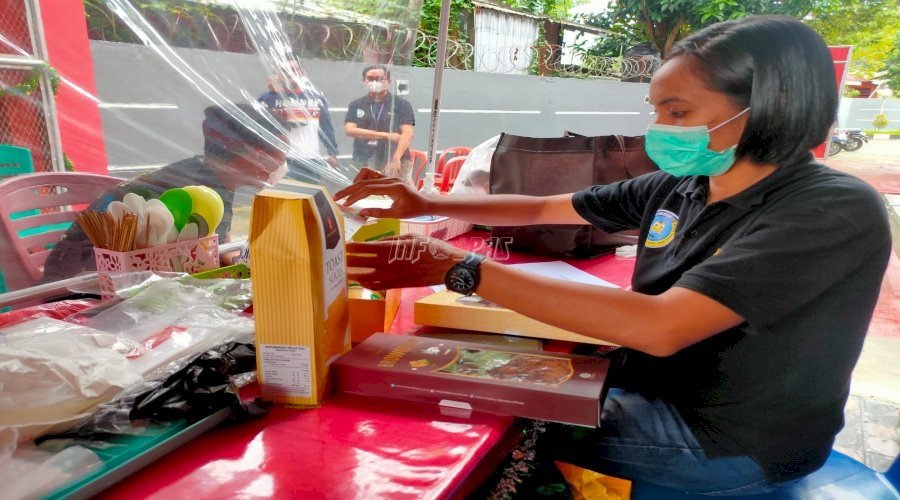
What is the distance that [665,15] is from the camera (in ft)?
30.2

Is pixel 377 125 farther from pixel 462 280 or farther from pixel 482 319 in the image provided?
pixel 462 280

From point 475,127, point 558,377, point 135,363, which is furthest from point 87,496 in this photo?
point 475,127

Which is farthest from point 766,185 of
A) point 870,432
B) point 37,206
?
point 870,432

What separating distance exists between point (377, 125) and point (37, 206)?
1.10 meters

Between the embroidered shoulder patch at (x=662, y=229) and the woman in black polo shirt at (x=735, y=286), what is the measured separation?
0.20ft

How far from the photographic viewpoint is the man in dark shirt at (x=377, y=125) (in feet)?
6.31

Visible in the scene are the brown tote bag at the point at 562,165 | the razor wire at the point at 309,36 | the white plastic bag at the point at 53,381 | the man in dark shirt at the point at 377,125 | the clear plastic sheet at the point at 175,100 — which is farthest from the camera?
the man in dark shirt at the point at 377,125

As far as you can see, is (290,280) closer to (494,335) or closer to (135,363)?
(135,363)

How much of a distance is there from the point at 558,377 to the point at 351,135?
1.36m

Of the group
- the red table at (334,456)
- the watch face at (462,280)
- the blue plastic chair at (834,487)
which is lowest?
the blue plastic chair at (834,487)

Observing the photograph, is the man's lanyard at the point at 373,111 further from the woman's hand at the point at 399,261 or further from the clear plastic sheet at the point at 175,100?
the woman's hand at the point at 399,261

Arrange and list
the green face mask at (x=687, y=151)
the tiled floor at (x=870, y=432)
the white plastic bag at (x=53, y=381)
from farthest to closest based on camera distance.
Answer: the tiled floor at (x=870, y=432), the green face mask at (x=687, y=151), the white plastic bag at (x=53, y=381)

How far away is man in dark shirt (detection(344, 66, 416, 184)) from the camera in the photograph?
6.31ft

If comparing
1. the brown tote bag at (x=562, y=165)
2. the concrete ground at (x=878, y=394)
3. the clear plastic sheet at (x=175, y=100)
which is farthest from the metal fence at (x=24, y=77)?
the concrete ground at (x=878, y=394)
